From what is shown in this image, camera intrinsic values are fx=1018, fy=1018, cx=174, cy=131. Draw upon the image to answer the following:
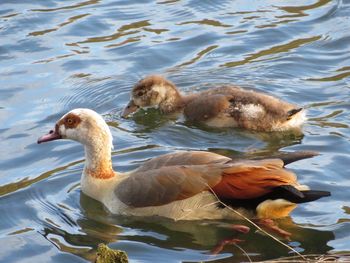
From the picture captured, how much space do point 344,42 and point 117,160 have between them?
4197 mm

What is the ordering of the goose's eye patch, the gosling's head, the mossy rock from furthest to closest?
1. the gosling's head
2. the goose's eye patch
3. the mossy rock

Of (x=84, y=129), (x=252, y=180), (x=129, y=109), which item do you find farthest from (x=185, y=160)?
(x=129, y=109)

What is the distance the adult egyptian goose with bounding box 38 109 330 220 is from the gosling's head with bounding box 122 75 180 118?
94.5 inches

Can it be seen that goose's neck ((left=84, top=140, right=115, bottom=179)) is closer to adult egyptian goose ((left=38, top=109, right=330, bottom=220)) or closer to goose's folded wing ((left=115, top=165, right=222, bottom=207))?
adult egyptian goose ((left=38, top=109, right=330, bottom=220))

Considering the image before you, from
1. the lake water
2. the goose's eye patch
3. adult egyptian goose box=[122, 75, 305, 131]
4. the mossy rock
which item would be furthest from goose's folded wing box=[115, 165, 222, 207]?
adult egyptian goose box=[122, 75, 305, 131]

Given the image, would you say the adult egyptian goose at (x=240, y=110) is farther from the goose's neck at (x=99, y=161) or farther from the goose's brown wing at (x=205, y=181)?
the goose's brown wing at (x=205, y=181)

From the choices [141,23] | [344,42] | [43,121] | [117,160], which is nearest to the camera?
[117,160]

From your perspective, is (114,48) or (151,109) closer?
(151,109)

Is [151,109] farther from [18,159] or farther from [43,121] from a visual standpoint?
[18,159]

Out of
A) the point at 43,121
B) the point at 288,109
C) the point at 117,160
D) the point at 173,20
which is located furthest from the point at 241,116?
the point at 173,20

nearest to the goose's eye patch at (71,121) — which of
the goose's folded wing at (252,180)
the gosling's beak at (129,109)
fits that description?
the goose's folded wing at (252,180)

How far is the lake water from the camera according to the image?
8508 mm

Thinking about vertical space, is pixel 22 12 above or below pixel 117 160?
above

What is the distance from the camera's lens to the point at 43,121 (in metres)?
11.2
